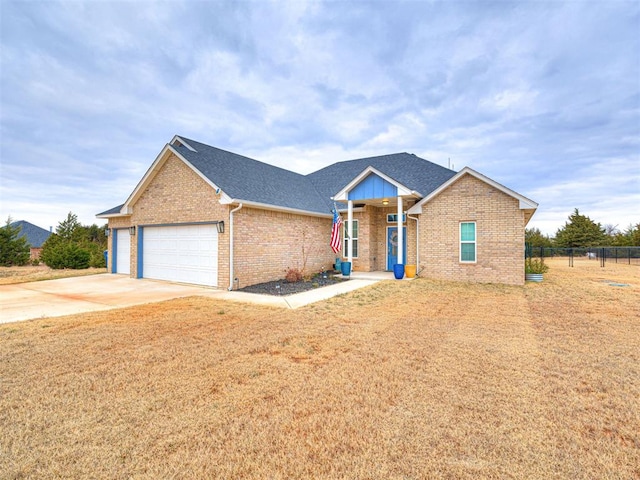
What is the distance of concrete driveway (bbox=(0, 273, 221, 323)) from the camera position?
7.98m

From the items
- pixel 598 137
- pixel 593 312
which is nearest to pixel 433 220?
pixel 593 312

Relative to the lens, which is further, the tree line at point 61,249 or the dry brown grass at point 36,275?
the tree line at point 61,249

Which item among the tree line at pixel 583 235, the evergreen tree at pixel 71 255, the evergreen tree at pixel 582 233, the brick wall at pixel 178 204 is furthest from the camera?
the evergreen tree at pixel 582 233

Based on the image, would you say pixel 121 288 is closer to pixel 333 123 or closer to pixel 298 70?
pixel 298 70

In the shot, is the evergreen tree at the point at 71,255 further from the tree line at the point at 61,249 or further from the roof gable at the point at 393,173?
the roof gable at the point at 393,173

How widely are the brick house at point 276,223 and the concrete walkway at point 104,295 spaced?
1.15 meters

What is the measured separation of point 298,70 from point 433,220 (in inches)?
410

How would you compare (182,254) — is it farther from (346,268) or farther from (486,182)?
(486,182)

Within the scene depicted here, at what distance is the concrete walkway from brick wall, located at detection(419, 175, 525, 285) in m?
3.16

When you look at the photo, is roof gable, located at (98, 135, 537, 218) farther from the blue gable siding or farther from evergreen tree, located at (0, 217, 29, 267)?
evergreen tree, located at (0, 217, 29, 267)

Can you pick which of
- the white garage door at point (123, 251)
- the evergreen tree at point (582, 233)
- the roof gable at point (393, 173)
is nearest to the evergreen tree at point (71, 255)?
the white garage door at point (123, 251)

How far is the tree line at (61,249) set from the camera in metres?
20.4

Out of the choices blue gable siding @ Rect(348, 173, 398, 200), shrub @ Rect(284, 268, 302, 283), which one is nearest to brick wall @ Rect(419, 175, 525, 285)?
blue gable siding @ Rect(348, 173, 398, 200)

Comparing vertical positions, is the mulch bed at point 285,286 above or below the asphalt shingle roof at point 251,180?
below
